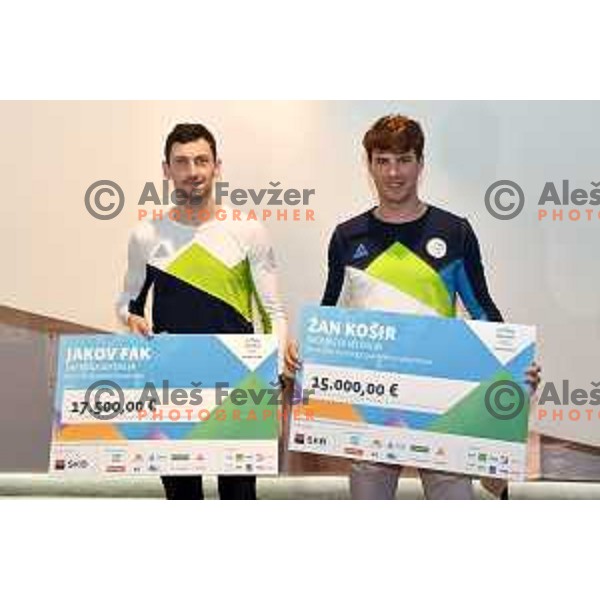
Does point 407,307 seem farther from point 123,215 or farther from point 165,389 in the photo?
point 123,215

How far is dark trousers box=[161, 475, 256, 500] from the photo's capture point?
6.68ft

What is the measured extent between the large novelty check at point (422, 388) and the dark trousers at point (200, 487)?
0.27 m

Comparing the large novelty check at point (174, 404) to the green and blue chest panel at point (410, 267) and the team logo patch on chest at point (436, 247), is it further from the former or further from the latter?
the team logo patch on chest at point (436, 247)

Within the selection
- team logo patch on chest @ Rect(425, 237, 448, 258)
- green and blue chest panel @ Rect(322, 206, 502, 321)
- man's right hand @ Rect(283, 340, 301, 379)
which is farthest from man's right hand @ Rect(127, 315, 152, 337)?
team logo patch on chest @ Rect(425, 237, 448, 258)

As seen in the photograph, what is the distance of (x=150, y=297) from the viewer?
2.04 meters

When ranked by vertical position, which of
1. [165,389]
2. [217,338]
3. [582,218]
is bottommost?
[165,389]

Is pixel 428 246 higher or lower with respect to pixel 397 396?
higher

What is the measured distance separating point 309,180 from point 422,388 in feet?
2.19

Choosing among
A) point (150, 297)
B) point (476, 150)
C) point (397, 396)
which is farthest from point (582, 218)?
point (150, 297)

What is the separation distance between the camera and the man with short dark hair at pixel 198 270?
6.69 feet

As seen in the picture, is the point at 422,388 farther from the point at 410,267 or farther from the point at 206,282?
the point at 206,282

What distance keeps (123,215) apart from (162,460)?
27.8 inches

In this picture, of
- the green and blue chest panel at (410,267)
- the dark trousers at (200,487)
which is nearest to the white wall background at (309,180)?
the green and blue chest panel at (410,267)

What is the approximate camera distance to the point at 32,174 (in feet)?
6.73
